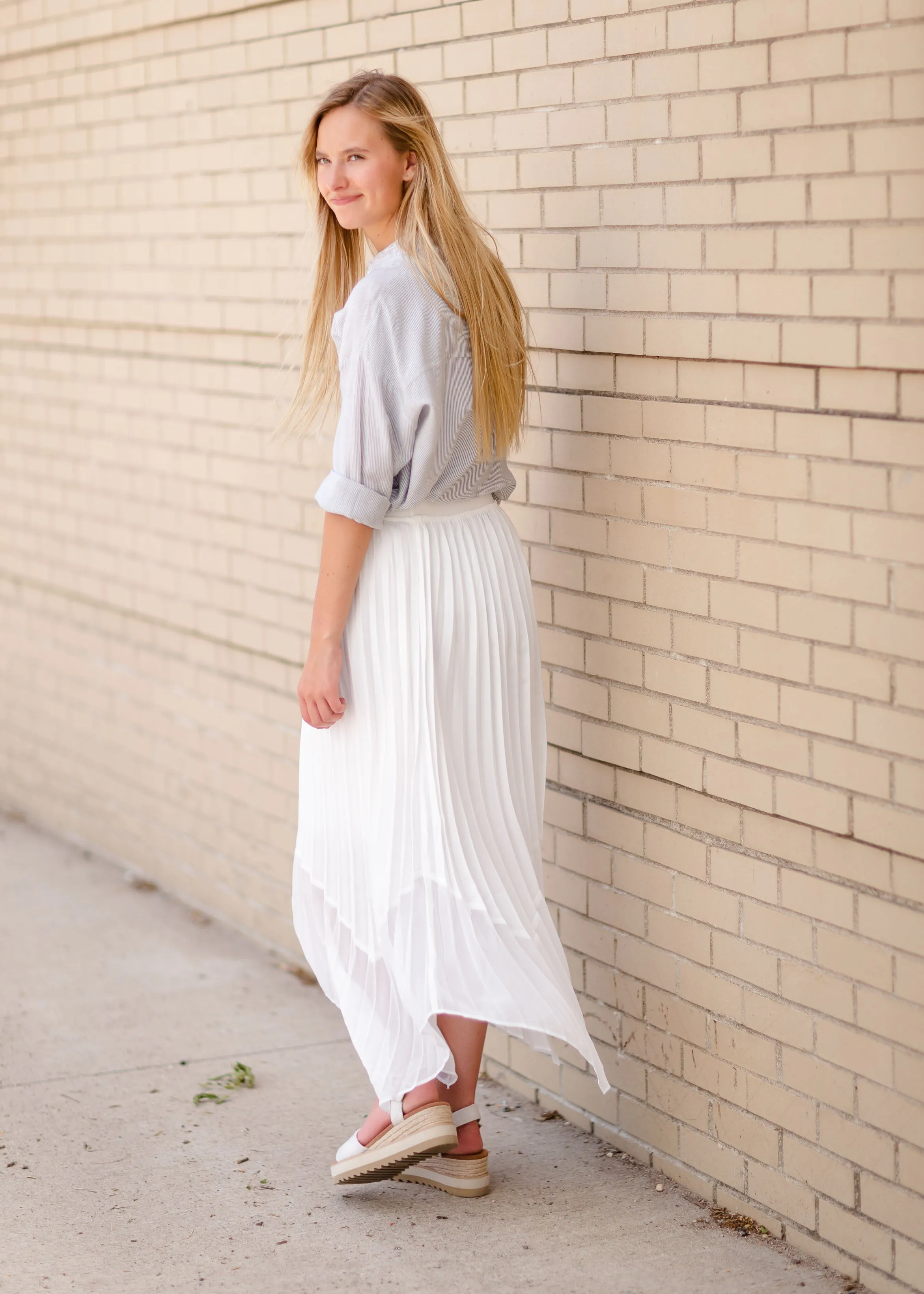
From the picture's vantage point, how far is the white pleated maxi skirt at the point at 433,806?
335 cm

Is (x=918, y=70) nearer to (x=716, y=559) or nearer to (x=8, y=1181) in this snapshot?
(x=716, y=559)

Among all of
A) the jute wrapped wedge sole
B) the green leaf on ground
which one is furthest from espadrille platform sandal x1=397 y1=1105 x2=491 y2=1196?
the green leaf on ground

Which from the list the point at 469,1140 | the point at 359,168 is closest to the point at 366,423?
the point at 359,168

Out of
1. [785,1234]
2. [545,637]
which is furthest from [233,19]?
[785,1234]

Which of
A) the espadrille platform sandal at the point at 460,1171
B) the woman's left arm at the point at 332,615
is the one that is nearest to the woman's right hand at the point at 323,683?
the woman's left arm at the point at 332,615

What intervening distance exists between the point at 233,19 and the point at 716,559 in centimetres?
277

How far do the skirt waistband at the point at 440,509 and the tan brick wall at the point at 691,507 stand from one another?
0.37 metres

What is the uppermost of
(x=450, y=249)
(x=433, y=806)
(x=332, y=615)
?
(x=450, y=249)

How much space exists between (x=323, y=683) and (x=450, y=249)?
0.92m

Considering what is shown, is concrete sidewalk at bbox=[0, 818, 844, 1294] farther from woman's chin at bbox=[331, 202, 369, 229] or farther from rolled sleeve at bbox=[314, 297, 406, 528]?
woman's chin at bbox=[331, 202, 369, 229]

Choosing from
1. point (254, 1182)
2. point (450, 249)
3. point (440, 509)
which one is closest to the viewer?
point (450, 249)

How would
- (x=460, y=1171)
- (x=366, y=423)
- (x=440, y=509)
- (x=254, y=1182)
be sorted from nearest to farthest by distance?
1. (x=366, y=423)
2. (x=440, y=509)
3. (x=460, y=1171)
4. (x=254, y=1182)

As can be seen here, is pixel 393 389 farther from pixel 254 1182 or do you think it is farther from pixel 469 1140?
pixel 254 1182

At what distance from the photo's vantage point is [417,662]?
3336 millimetres
